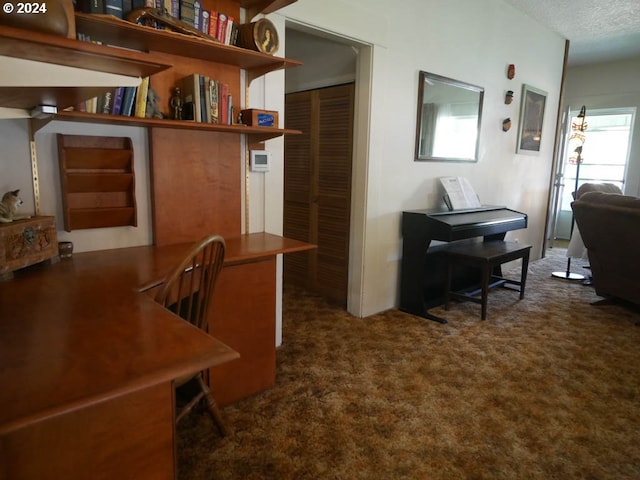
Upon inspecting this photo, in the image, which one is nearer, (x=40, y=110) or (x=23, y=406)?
(x=23, y=406)

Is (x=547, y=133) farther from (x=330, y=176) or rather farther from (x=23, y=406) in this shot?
(x=23, y=406)

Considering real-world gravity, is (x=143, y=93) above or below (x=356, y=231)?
above

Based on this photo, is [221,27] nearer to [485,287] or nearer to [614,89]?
[485,287]

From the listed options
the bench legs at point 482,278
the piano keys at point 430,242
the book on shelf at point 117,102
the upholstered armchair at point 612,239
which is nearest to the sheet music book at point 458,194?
the piano keys at point 430,242

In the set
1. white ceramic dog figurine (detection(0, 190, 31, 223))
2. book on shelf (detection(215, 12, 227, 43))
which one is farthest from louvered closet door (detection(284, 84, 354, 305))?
white ceramic dog figurine (detection(0, 190, 31, 223))

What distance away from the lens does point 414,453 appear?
1.71 meters

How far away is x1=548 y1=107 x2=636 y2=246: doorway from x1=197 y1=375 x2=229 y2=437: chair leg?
19.1 feet

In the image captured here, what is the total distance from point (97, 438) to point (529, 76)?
510cm

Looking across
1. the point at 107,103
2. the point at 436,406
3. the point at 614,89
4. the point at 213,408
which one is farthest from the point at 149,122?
the point at 614,89

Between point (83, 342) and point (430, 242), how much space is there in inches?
107

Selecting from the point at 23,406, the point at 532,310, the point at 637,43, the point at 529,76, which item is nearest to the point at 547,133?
the point at 529,76

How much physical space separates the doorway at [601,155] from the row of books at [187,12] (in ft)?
18.2

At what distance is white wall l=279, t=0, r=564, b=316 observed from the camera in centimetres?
287

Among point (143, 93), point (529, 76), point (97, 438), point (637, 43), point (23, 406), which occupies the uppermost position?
point (637, 43)
